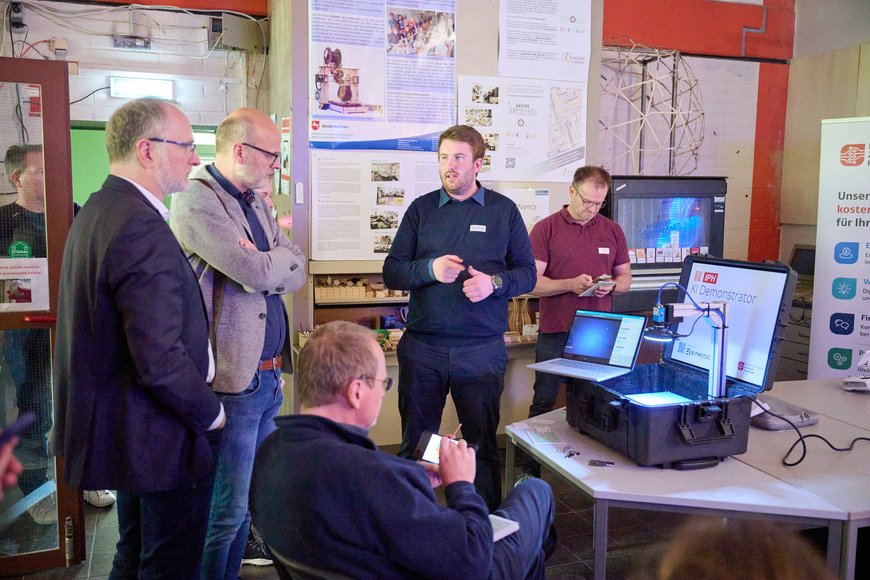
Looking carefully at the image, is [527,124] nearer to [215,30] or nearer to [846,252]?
[215,30]

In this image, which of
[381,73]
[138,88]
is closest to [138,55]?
[138,88]

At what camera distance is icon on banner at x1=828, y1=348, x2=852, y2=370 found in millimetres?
5152

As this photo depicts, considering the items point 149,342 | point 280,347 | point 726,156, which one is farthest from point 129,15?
point 726,156

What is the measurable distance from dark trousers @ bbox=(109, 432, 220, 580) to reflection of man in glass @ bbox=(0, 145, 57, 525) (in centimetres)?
125

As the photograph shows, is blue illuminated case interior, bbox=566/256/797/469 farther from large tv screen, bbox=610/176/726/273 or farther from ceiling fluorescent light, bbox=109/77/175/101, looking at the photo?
ceiling fluorescent light, bbox=109/77/175/101

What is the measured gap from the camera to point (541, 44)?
436 cm

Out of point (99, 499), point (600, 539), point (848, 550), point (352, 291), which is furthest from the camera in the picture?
point (352, 291)

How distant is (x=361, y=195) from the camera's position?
13.5 ft

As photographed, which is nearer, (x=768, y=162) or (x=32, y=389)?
(x=32, y=389)

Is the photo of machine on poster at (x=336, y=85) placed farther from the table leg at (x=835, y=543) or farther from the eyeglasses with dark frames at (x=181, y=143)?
the table leg at (x=835, y=543)

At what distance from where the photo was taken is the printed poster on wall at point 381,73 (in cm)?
396

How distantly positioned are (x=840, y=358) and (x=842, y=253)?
0.72 metres

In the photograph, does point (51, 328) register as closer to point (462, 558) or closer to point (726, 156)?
point (462, 558)

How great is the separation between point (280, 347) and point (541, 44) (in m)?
2.71
